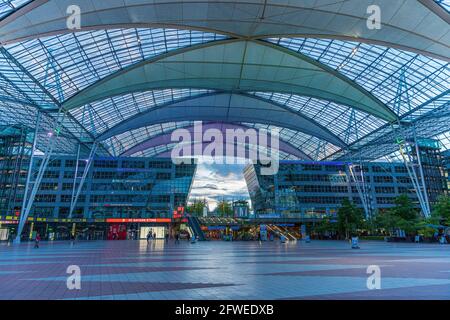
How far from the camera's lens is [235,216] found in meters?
64.6

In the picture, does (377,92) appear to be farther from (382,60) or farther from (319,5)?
(319,5)

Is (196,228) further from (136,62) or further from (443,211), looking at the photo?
(443,211)

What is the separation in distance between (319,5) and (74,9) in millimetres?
19792

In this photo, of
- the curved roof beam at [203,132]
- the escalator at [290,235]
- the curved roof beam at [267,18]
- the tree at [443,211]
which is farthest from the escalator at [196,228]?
the curved roof beam at [267,18]

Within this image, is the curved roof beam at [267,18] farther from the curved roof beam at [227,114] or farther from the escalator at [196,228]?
the escalator at [196,228]

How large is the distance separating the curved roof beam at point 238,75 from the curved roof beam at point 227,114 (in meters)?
7.26

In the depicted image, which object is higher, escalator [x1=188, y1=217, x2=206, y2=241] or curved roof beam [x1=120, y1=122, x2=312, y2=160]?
curved roof beam [x1=120, y1=122, x2=312, y2=160]

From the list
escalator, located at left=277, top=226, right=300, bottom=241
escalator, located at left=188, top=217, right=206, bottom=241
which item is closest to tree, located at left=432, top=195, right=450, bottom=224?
escalator, located at left=277, top=226, right=300, bottom=241

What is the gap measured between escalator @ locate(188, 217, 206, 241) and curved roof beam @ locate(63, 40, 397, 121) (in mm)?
25263

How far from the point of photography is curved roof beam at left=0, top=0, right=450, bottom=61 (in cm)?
2362

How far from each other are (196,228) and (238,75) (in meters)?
28.5

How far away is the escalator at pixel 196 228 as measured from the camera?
5316cm

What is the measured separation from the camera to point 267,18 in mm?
27672

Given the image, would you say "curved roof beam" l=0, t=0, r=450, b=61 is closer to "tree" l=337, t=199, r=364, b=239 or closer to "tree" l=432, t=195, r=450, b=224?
"tree" l=432, t=195, r=450, b=224
